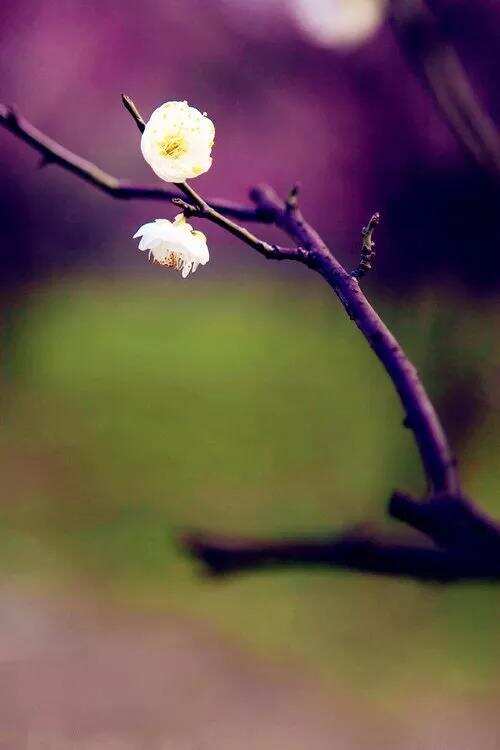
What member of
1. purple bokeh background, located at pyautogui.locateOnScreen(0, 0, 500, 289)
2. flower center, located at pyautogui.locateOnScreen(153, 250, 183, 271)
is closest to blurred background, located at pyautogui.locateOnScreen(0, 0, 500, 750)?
purple bokeh background, located at pyautogui.locateOnScreen(0, 0, 500, 289)

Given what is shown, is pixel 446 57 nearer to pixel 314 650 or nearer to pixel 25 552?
pixel 314 650

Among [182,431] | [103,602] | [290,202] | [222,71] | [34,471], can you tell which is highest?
[222,71]

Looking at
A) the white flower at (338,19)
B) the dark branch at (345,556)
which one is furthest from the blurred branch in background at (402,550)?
the white flower at (338,19)

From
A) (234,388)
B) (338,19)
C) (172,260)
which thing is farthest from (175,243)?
(234,388)

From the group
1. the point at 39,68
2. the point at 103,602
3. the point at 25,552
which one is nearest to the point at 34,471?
the point at 25,552

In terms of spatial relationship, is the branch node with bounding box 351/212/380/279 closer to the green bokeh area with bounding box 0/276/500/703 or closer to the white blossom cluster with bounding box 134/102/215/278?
the white blossom cluster with bounding box 134/102/215/278

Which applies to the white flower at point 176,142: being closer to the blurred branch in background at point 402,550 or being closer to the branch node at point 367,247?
the branch node at point 367,247
